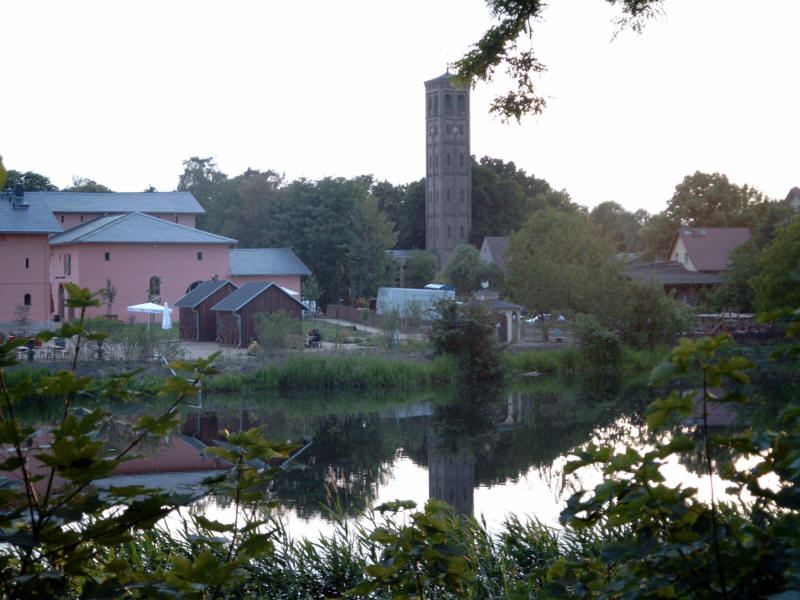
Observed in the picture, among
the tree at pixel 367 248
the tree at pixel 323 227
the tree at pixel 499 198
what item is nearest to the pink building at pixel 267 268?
the tree at pixel 323 227

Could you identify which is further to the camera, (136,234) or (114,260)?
(136,234)

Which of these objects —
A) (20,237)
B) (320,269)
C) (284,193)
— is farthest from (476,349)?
(284,193)

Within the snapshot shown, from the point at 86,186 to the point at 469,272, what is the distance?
3936 cm

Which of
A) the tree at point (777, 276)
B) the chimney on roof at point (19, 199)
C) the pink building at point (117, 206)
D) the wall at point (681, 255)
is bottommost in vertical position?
the tree at point (777, 276)

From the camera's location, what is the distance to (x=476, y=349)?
86.4 ft

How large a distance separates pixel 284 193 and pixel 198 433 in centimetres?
3384

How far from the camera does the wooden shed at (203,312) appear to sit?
108ft

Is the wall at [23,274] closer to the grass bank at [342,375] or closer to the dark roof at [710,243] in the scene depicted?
the grass bank at [342,375]

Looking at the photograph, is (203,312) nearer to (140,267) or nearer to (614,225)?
(140,267)

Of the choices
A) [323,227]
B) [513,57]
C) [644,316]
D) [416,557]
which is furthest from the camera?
[323,227]

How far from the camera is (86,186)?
73.1m

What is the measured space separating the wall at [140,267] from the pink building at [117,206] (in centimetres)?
780

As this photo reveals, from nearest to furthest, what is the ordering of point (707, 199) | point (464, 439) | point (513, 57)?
1. point (513, 57)
2. point (464, 439)
3. point (707, 199)

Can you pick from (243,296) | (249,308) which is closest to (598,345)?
(249,308)
